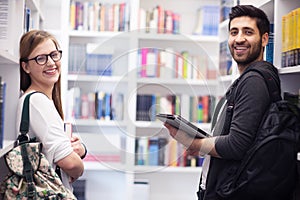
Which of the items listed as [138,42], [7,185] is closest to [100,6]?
[138,42]

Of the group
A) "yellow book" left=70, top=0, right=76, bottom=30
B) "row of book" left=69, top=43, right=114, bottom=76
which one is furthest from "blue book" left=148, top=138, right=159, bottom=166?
"yellow book" left=70, top=0, right=76, bottom=30

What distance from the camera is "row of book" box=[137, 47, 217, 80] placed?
12.8 ft

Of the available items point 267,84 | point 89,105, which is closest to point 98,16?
point 89,105

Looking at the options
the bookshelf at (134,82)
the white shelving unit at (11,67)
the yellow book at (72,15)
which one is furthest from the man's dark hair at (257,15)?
the yellow book at (72,15)

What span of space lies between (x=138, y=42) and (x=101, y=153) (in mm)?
1884

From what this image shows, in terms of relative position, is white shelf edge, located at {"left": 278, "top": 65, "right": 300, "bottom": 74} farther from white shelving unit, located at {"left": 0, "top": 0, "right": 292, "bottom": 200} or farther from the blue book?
the blue book

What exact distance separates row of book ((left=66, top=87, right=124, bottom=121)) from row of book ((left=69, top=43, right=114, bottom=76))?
17 centimetres

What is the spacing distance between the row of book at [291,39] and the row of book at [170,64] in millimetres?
1603

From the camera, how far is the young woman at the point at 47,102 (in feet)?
6.40

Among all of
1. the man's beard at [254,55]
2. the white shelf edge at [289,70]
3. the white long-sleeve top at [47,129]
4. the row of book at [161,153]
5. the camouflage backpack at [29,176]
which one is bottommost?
the row of book at [161,153]

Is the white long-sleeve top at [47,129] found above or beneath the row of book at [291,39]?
beneath

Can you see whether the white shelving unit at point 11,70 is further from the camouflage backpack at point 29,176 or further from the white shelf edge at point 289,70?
the white shelf edge at point 289,70

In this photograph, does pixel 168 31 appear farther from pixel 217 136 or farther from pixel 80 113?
pixel 217 136

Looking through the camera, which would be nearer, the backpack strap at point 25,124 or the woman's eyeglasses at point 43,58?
the backpack strap at point 25,124
